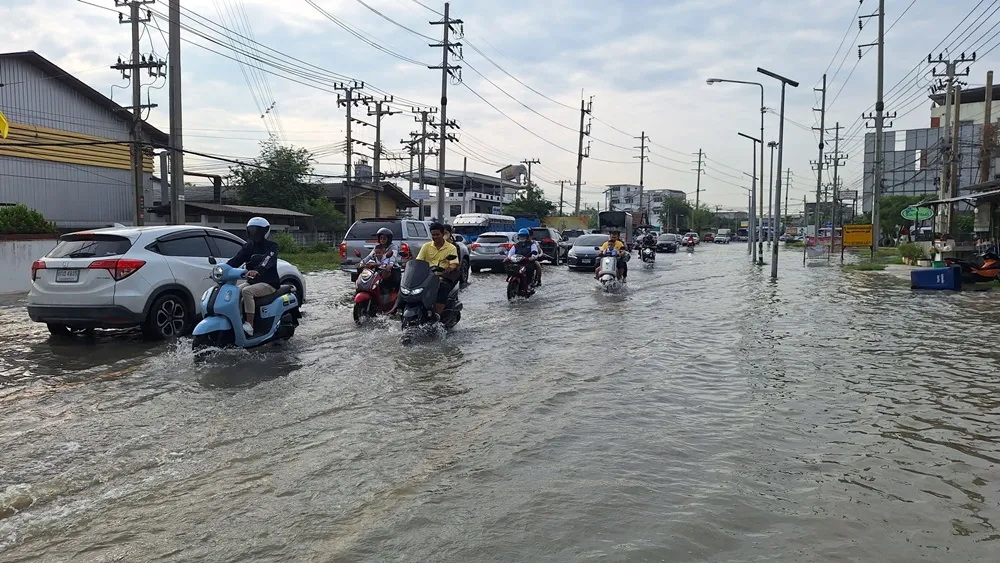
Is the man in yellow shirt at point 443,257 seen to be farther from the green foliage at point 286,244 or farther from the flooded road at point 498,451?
the green foliage at point 286,244

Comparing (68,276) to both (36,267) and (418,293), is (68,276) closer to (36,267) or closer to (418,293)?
(36,267)

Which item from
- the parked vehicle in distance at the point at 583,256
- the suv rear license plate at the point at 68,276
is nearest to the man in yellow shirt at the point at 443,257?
the suv rear license plate at the point at 68,276

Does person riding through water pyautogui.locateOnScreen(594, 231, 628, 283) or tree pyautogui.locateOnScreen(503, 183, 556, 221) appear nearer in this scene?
person riding through water pyautogui.locateOnScreen(594, 231, 628, 283)


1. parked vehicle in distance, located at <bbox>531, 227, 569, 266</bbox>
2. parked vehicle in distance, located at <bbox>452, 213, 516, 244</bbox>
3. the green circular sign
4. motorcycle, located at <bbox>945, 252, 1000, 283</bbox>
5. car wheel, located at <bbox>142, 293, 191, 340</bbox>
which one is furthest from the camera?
parked vehicle in distance, located at <bbox>452, 213, 516, 244</bbox>

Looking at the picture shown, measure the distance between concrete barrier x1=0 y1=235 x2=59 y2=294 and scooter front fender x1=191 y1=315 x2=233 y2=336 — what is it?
11.1 m

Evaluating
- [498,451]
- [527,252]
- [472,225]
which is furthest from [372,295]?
[472,225]

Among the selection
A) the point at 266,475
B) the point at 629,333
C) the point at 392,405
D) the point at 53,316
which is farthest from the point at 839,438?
the point at 53,316

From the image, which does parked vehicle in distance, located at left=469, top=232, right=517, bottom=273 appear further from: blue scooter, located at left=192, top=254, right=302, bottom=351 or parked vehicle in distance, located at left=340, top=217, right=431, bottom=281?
blue scooter, located at left=192, top=254, right=302, bottom=351

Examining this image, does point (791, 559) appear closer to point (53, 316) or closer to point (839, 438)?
point (839, 438)

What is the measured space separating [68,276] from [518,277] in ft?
29.1

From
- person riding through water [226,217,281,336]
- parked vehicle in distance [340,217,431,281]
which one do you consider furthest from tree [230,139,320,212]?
person riding through water [226,217,281,336]

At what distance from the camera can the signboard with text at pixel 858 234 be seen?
33906mm

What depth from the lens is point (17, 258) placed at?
1666cm

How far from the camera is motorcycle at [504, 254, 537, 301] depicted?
15788mm
